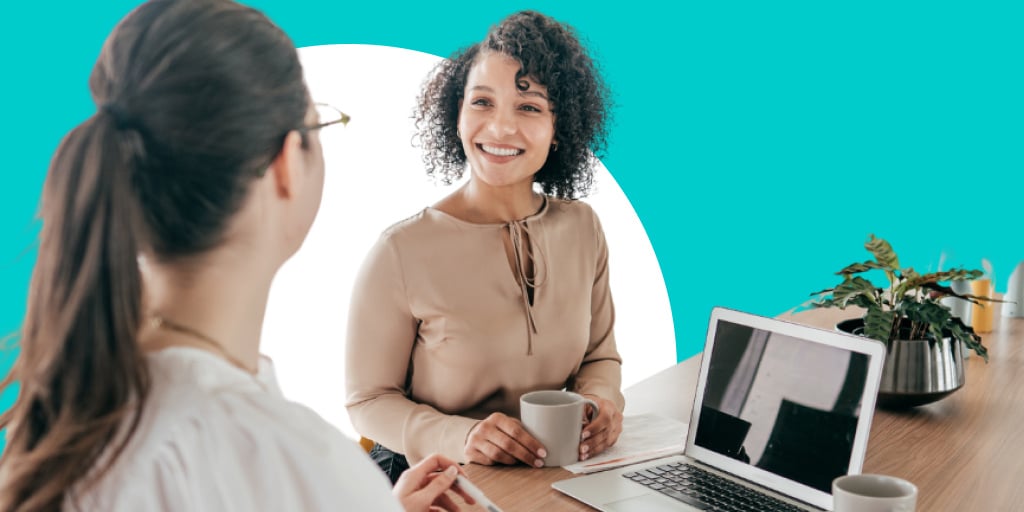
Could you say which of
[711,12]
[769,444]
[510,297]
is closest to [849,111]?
[711,12]

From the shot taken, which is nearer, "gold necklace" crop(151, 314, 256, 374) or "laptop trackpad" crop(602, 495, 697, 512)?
"gold necklace" crop(151, 314, 256, 374)

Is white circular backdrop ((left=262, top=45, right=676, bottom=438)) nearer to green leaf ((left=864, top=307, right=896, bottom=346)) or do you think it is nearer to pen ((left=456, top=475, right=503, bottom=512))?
green leaf ((left=864, top=307, right=896, bottom=346))

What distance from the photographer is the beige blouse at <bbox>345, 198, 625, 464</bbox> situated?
171 cm

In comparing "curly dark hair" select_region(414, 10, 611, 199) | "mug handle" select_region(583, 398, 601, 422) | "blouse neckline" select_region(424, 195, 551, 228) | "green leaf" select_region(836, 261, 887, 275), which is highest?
"curly dark hair" select_region(414, 10, 611, 199)

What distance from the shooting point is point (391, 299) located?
1721 millimetres

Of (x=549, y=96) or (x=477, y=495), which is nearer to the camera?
(x=477, y=495)

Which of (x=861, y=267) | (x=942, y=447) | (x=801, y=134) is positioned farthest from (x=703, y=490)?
(x=801, y=134)

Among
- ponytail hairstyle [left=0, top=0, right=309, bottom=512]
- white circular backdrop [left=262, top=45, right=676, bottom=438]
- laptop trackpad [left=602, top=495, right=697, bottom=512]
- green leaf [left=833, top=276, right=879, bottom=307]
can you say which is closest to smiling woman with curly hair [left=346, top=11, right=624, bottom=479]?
laptop trackpad [left=602, top=495, right=697, bottom=512]

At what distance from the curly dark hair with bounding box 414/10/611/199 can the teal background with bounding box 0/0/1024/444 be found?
139 cm

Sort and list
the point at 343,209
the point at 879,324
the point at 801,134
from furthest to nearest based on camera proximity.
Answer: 1. the point at 801,134
2. the point at 343,209
3. the point at 879,324

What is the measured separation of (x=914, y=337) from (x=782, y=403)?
554 millimetres

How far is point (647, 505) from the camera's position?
127cm

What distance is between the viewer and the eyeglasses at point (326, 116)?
922 millimetres

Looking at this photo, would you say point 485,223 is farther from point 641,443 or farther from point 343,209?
point 343,209
